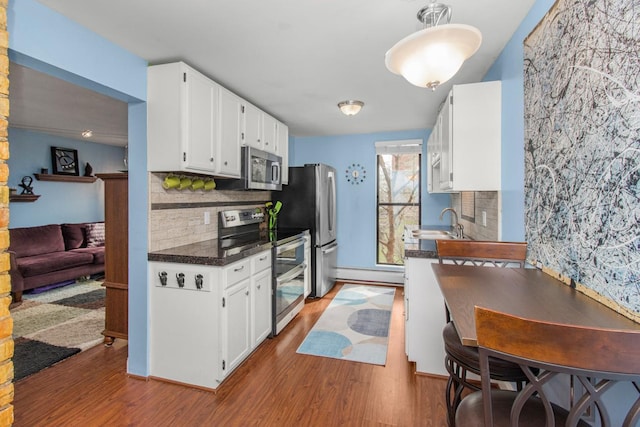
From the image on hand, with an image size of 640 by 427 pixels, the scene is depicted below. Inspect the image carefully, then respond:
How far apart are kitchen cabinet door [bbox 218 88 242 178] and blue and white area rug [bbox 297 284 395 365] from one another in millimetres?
1755

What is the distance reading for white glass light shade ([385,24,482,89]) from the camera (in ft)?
3.63

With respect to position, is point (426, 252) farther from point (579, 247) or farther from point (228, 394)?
point (228, 394)

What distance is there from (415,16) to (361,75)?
88 cm

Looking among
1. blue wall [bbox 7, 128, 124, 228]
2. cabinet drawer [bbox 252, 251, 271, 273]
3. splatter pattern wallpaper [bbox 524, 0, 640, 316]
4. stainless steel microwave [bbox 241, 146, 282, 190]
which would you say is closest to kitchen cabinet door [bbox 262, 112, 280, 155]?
stainless steel microwave [bbox 241, 146, 282, 190]

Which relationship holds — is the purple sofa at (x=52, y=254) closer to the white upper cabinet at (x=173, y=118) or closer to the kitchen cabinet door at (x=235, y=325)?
the white upper cabinet at (x=173, y=118)

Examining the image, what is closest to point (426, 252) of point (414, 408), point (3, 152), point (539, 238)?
point (539, 238)

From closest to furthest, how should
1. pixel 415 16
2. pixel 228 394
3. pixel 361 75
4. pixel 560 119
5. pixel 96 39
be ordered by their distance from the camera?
pixel 560 119
pixel 415 16
pixel 96 39
pixel 228 394
pixel 361 75

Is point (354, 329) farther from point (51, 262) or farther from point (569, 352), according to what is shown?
point (51, 262)

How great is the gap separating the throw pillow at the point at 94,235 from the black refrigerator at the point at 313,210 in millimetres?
3486

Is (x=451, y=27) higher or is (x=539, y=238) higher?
(x=451, y=27)

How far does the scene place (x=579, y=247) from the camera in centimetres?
128

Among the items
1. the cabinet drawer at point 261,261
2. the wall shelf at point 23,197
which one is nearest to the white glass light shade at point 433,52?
the cabinet drawer at point 261,261

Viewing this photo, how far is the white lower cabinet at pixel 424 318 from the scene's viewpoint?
2344 mm

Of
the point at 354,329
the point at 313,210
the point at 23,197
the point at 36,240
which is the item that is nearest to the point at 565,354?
the point at 354,329
